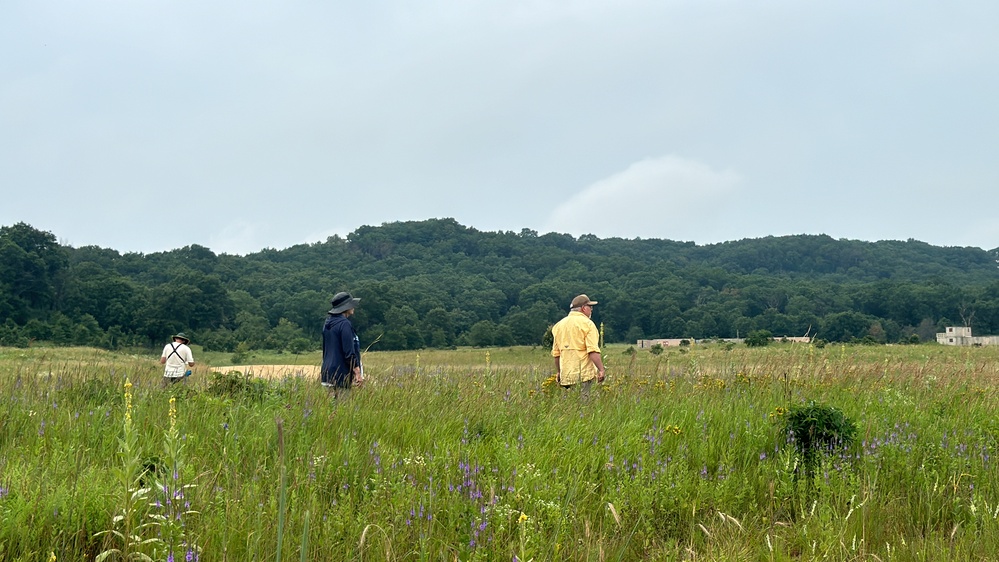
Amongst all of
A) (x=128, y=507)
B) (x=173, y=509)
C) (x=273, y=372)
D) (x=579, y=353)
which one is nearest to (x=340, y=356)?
(x=273, y=372)

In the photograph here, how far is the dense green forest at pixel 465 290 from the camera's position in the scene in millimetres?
78562

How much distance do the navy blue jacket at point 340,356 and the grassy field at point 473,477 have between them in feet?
2.19

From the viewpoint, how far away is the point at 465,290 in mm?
118812

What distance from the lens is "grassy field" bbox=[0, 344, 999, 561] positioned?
3.06 meters

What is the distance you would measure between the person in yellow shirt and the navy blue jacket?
8.00ft

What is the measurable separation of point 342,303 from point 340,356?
76cm

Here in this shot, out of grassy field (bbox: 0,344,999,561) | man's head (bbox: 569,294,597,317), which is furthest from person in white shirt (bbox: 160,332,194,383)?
man's head (bbox: 569,294,597,317)

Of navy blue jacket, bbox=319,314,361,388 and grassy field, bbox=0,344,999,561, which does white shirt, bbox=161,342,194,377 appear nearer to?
grassy field, bbox=0,344,999,561

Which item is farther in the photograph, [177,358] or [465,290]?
[465,290]

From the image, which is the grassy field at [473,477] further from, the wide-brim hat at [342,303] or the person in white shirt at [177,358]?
the person in white shirt at [177,358]

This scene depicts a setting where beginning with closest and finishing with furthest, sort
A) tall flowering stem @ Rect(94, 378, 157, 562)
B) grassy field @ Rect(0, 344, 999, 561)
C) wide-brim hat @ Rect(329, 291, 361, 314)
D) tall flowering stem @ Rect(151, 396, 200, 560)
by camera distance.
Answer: tall flowering stem @ Rect(94, 378, 157, 562) < tall flowering stem @ Rect(151, 396, 200, 560) < grassy field @ Rect(0, 344, 999, 561) < wide-brim hat @ Rect(329, 291, 361, 314)

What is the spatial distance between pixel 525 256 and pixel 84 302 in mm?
86197

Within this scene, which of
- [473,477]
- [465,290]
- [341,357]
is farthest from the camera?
[465,290]

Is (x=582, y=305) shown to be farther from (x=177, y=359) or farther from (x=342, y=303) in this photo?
(x=177, y=359)
